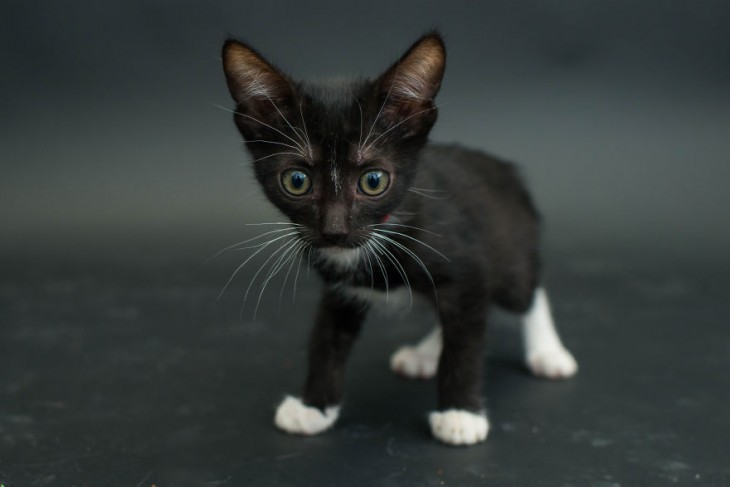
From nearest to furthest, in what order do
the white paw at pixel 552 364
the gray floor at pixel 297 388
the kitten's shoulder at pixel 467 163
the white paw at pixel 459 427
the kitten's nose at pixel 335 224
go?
the kitten's nose at pixel 335 224
the gray floor at pixel 297 388
the white paw at pixel 459 427
the kitten's shoulder at pixel 467 163
the white paw at pixel 552 364

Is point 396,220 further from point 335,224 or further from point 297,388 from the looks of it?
point 297,388

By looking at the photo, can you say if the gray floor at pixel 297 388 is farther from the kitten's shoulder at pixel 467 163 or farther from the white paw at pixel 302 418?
the kitten's shoulder at pixel 467 163

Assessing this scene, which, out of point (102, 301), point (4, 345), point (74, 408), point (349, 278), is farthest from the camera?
point (102, 301)

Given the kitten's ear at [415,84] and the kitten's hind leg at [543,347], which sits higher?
the kitten's ear at [415,84]

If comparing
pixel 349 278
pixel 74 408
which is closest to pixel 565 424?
pixel 349 278

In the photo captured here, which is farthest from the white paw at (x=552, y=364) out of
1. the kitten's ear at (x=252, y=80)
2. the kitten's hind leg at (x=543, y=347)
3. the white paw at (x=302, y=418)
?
the kitten's ear at (x=252, y=80)

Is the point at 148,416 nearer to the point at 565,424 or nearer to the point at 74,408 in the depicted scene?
the point at 74,408
